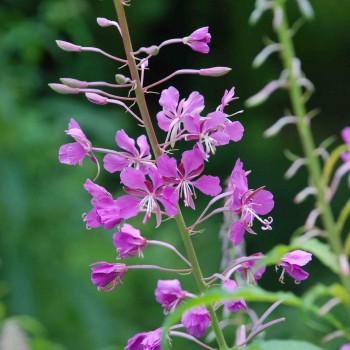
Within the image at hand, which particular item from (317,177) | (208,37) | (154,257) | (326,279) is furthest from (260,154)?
(208,37)

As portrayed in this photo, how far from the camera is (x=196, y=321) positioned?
5.17 feet

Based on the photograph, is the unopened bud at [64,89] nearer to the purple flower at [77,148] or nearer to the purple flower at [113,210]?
the purple flower at [77,148]

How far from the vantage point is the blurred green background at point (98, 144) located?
5023 mm

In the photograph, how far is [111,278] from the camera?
170cm

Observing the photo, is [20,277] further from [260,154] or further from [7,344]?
[260,154]

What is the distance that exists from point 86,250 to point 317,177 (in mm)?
3533

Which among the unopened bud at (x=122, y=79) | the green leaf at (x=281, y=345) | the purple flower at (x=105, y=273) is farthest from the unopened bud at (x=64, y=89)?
the green leaf at (x=281, y=345)

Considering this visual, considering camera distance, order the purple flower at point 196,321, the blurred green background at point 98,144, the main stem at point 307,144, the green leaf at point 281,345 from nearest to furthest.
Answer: the green leaf at point 281,345
the purple flower at point 196,321
the main stem at point 307,144
the blurred green background at point 98,144

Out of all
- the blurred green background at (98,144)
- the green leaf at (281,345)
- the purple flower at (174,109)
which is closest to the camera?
the green leaf at (281,345)

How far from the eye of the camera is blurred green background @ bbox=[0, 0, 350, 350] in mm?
5023

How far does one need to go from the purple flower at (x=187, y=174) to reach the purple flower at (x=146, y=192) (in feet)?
0.07

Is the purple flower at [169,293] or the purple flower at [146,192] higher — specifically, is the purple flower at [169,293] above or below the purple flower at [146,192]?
below

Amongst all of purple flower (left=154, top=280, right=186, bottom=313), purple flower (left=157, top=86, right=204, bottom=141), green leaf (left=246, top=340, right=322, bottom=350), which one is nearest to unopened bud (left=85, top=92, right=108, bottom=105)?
purple flower (left=157, top=86, right=204, bottom=141)

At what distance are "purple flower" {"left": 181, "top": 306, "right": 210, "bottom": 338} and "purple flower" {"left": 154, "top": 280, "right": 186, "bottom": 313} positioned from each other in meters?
0.05
